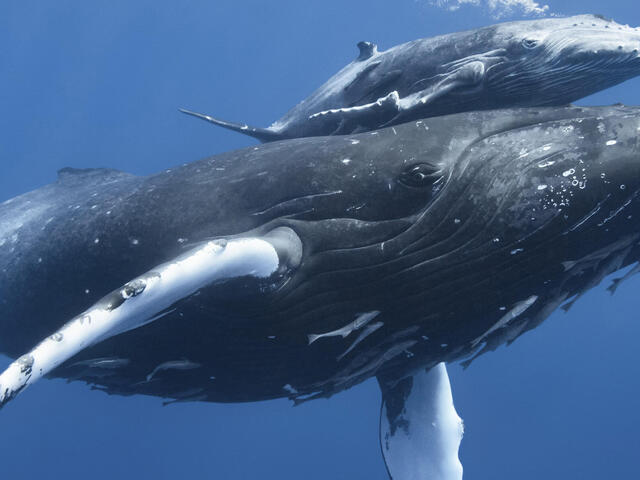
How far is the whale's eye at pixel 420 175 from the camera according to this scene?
14.3 ft

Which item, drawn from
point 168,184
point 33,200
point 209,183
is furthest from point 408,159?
point 33,200

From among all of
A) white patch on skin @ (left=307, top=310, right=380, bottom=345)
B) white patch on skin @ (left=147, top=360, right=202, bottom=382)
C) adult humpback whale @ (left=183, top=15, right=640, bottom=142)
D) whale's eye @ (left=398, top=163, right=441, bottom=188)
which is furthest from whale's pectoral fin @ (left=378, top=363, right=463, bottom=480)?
whale's eye @ (left=398, top=163, right=441, bottom=188)

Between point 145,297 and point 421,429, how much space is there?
4.62 meters

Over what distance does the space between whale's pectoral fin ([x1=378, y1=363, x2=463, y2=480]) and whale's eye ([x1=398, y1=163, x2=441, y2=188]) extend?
10.9 feet

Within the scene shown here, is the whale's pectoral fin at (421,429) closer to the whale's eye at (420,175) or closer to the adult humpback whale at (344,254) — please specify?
the adult humpback whale at (344,254)

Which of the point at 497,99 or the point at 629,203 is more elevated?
the point at 497,99

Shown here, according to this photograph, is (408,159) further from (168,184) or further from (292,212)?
(168,184)

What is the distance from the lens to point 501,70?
5.95 metres

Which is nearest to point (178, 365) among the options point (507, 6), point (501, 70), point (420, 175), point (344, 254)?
point (344, 254)

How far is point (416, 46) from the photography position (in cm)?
673

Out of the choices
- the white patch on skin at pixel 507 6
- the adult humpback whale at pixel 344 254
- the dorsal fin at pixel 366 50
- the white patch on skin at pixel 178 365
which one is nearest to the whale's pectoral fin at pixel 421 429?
the adult humpback whale at pixel 344 254

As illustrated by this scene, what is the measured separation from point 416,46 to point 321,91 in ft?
4.79

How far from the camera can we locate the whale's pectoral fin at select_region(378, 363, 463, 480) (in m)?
6.95

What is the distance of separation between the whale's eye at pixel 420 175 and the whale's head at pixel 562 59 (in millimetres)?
2111
